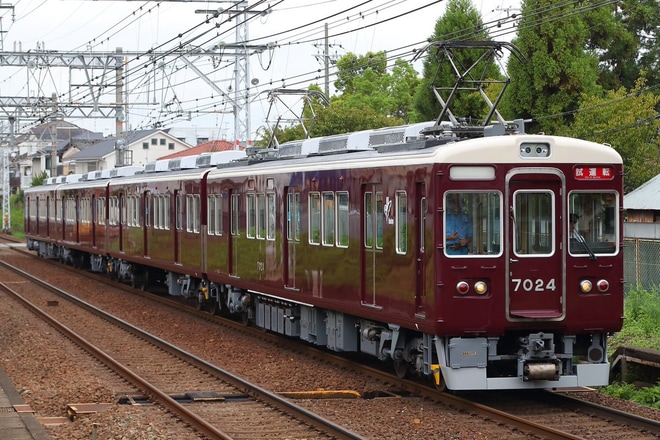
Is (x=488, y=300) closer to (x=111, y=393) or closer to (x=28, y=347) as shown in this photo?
(x=111, y=393)

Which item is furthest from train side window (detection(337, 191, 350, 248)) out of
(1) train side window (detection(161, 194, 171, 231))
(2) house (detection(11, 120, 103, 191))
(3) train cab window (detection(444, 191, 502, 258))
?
(2) house (detection(11, 120, 103, 191))

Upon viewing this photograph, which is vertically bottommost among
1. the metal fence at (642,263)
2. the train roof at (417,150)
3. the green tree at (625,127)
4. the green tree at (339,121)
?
the metal fence at (642,263)

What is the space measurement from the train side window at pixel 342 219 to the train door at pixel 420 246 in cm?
211

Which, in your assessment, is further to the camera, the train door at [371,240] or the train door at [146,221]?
the train door at [146,221]

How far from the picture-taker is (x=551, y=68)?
29.2 meters

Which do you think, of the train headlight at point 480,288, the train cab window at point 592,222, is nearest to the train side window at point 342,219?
the train headlight at point 480,288

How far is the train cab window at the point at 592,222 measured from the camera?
458 inches

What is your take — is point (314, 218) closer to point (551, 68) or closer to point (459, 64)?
point (551, 68)

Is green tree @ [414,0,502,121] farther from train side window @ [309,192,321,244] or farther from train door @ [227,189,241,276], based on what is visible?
train side window @ [309,192,321,244]

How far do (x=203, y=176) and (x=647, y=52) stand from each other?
97.9ft

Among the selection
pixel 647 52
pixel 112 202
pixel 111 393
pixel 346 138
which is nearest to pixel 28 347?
pixel 111 393

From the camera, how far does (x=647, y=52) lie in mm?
45812

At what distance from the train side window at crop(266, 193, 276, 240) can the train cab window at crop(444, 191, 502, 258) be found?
5.62 metres

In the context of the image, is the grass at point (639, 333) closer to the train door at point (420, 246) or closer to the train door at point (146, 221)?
the train door at point (420, 246)
